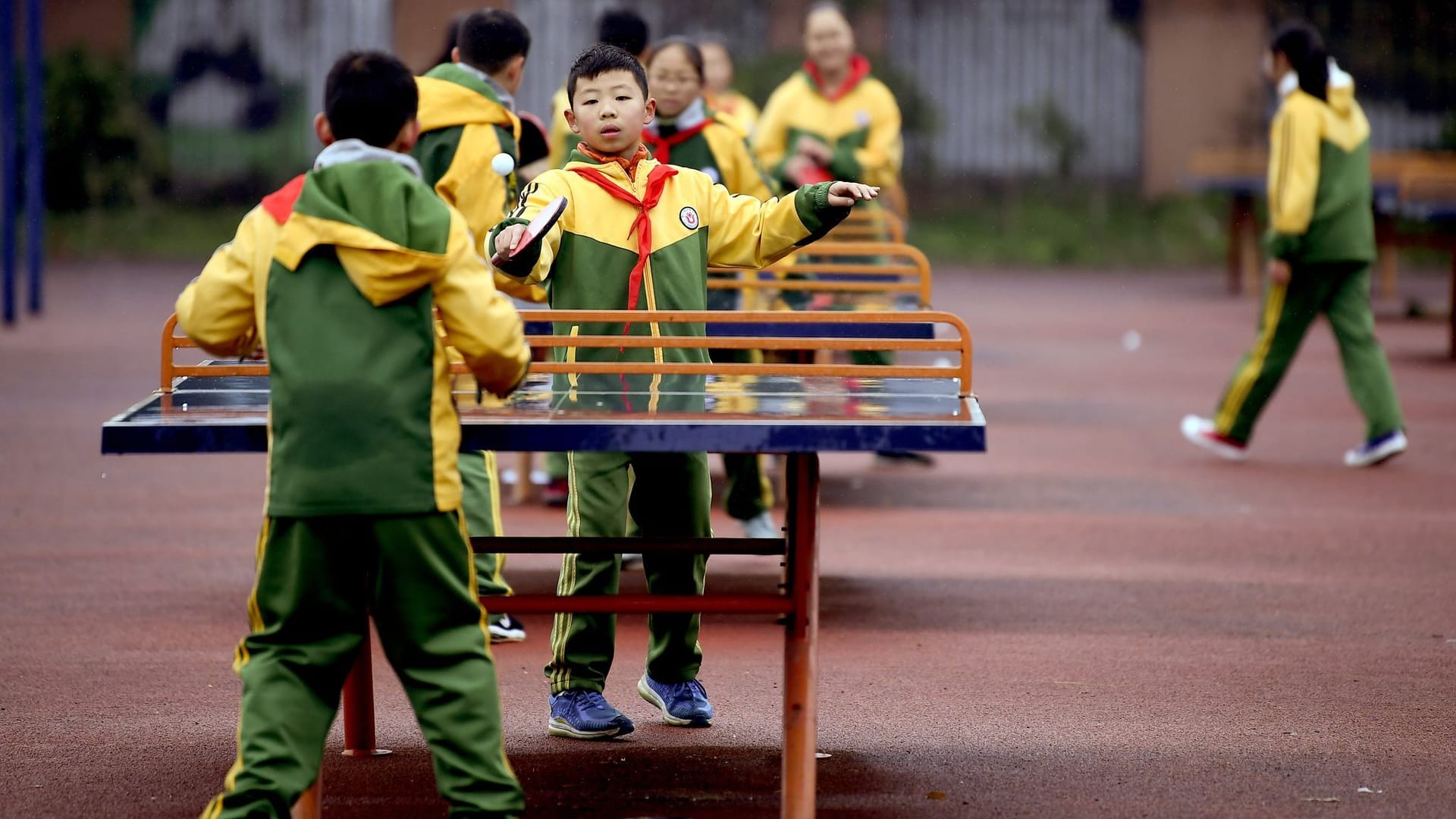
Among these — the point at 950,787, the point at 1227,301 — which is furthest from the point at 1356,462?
the point at 1227,301

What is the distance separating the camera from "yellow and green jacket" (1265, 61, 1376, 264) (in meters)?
9.83

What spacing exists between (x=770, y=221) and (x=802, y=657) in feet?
4.06

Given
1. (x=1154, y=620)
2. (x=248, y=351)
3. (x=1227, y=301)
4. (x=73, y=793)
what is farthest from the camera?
(x=1227, y=301)

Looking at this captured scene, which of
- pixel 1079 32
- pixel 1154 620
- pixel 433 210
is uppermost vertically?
pixel 1079 32

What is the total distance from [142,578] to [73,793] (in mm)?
2650

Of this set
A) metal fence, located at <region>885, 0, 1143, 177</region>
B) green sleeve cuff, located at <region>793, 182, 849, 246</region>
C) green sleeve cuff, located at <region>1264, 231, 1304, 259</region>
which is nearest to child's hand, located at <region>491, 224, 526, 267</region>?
green sleeve cuff, located at <region>793, 182, 849, 246</region>

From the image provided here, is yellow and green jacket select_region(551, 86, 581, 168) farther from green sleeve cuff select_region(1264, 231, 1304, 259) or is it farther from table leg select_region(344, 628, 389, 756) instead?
table leg select_region(344, 628, 389, 756)

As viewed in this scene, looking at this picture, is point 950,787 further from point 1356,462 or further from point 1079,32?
point 1079,32

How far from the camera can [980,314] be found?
18.0 metres

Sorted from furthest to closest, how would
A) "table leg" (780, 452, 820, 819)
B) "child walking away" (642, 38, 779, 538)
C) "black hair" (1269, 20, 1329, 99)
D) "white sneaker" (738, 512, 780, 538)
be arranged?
"black hair" (1269, 20, 1329, 99) < "white sneaker" (738, 512, 780, 538) < "child walking away" (642, 38, 779, 538) < "table leg" (780, 452, 820, 819)

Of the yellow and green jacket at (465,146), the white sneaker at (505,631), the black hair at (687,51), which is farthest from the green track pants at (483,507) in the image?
the black hair at (687,51)

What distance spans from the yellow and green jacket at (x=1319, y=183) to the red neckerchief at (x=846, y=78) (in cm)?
219

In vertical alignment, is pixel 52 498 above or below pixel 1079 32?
below

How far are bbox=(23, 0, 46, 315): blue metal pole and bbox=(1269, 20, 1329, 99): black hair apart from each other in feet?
33.3
